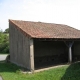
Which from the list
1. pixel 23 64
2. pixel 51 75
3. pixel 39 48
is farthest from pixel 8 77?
pixel 39 48

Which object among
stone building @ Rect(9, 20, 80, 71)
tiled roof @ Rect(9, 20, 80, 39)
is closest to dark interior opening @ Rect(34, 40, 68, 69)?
stone building @ Rect(9, 20, 80, 71)

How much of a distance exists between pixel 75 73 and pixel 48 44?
7863 millimetres

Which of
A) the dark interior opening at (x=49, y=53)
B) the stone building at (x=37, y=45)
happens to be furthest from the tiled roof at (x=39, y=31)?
the dark interior opening at (x=49, y=53)

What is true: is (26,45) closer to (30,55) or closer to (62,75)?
(30,55)

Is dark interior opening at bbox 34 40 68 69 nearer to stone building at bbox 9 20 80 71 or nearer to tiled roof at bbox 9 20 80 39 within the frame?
stone building at bbox 9 20 80 71

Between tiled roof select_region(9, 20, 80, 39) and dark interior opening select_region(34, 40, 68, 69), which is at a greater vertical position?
tiled roof select_region(9, 20, 80, 39)

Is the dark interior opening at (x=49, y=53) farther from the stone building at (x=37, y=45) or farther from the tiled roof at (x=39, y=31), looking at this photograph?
the tiled roof at (x=39, y=31)

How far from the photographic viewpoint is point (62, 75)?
536 inches

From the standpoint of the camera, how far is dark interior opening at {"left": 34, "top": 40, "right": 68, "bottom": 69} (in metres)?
20.3

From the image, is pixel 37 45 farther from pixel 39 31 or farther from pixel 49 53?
pixel 39 31

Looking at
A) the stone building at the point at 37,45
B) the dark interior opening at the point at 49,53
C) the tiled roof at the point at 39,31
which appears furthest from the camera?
the dark interior opening at the point at 49,53

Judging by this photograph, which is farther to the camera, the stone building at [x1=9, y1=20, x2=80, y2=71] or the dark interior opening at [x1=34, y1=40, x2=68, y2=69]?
the dark interior opening at [x1=34, y1=40, x2=68, y2=69]

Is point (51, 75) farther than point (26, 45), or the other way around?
point (26, 45)

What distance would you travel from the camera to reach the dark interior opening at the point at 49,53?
66.7 ft
